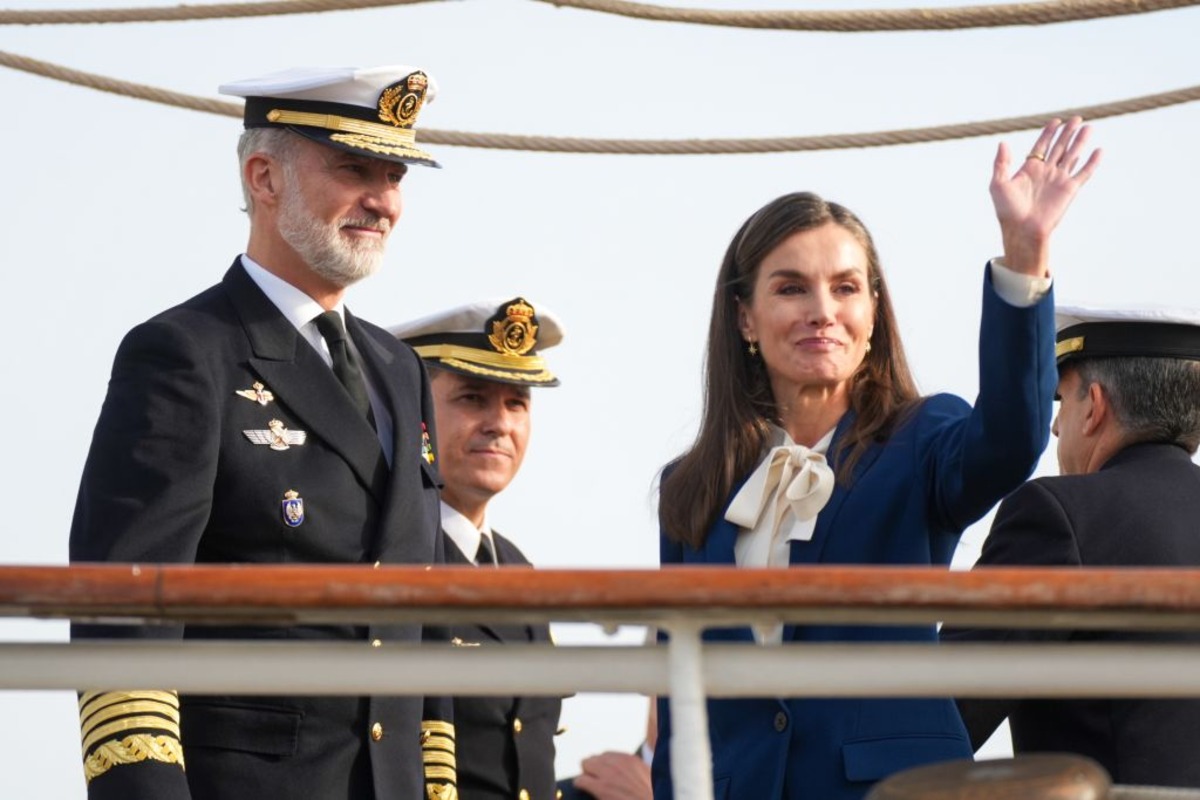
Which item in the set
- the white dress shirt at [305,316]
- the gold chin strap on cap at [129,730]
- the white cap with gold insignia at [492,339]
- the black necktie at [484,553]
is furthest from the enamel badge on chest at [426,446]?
the white cap with gold insignia at [492,339]

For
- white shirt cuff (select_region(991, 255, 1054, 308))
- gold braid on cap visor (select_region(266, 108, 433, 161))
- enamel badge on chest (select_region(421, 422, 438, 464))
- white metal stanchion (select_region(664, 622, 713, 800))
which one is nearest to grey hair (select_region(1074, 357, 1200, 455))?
white shirt cuff (select_region(991, 255, 1054, 308))

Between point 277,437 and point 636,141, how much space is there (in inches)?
78.5

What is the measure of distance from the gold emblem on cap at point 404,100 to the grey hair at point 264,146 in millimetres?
197

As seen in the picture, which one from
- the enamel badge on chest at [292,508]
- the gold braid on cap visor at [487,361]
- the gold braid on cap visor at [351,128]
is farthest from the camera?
the gold braid on cap visor at [487,361]

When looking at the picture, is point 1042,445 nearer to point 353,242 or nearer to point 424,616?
point 353,242

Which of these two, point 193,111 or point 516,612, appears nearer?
point 516,612

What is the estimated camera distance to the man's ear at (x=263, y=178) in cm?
402

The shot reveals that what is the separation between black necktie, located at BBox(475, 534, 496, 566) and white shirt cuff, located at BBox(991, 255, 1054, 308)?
240 cm

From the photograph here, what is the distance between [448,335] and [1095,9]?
251 cm

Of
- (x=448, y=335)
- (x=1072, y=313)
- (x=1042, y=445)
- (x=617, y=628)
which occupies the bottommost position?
(x=617, y=628)

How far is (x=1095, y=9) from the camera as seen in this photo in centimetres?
426

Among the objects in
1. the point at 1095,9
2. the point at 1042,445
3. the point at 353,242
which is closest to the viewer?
the point at 1042,445

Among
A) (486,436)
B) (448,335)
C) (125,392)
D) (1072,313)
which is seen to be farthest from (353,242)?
(448,335)

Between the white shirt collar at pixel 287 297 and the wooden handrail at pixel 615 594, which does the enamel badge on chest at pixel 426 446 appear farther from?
the wooden handrail at pixel 615 594
